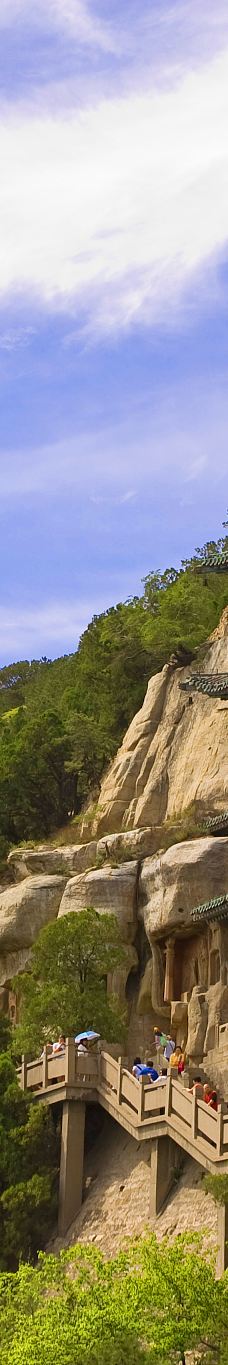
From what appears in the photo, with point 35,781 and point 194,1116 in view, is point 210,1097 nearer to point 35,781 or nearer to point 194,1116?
point 194,1116

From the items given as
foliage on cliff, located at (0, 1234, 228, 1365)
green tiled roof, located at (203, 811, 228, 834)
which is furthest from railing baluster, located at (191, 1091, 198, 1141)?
green tiled roof, located at (203, 811, 228, 834)

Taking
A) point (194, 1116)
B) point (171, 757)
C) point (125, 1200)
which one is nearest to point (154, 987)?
point (171, 757)

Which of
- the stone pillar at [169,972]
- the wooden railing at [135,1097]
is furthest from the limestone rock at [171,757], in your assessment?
the wooden railing at [135,1097]

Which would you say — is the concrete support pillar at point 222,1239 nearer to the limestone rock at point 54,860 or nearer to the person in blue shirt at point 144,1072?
the person in blue shirt at point 144,1072

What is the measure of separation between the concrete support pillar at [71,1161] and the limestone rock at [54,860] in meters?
12.6

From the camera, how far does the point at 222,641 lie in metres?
70.2

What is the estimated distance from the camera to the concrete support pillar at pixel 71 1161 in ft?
171

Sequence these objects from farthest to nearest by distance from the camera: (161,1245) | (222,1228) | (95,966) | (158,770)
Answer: (158,770) → (95,966) → (222,1228) → (161,1245)

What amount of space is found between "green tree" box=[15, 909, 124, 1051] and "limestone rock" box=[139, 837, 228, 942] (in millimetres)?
2662

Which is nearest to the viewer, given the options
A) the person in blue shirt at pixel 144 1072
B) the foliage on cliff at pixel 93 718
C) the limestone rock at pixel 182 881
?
the person in blue shirt at pixel 144 1072

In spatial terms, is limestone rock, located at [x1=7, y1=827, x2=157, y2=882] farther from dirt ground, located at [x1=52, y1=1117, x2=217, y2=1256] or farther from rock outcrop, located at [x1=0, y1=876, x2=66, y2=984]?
dirt ground, located at [x1=52, y1=1117, x2=217, y2=1256]

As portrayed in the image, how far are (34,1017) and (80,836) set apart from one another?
14.8 metres

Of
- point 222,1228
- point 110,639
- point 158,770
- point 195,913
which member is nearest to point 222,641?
point 158,770

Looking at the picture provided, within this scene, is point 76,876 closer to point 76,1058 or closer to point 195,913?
point 195,913
